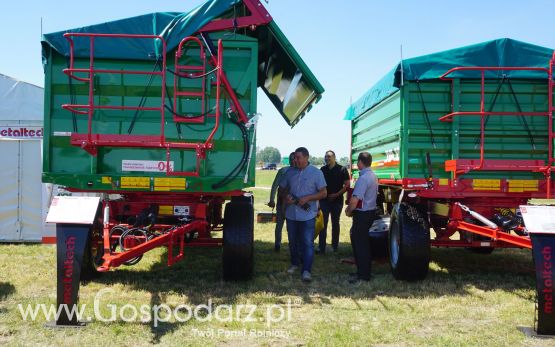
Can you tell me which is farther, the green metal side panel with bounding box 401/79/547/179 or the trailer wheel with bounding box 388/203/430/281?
the green metal side panel with bounding box 401/79/547/179

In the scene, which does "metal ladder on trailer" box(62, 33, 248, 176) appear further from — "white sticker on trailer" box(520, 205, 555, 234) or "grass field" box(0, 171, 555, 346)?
"white sticker on trailer" box(520, 205, 555, 234)

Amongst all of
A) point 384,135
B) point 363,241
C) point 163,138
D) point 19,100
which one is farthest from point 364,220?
point 19,100

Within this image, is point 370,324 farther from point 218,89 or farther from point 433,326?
point 218,89

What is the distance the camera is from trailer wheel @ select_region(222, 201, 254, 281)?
546 centimetres

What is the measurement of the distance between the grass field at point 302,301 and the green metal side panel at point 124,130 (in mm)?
1171

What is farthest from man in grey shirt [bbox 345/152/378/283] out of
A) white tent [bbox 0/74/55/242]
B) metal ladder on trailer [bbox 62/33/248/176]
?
white tent [bbox 0/74/55/242]

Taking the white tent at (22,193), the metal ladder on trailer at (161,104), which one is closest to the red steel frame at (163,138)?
the metal ladder on trailer at (161,104)

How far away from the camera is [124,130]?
5324 millimetres

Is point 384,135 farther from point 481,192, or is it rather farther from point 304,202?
point 304,202

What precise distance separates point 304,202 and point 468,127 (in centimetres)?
216

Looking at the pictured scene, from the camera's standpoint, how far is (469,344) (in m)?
3.82

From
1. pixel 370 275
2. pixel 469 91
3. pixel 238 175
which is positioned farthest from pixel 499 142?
pixel 238 175

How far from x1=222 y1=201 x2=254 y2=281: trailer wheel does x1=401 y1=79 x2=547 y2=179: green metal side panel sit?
197cm

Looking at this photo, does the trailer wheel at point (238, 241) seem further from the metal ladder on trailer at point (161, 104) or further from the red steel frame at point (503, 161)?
the red steel frame at point (503, 161)
